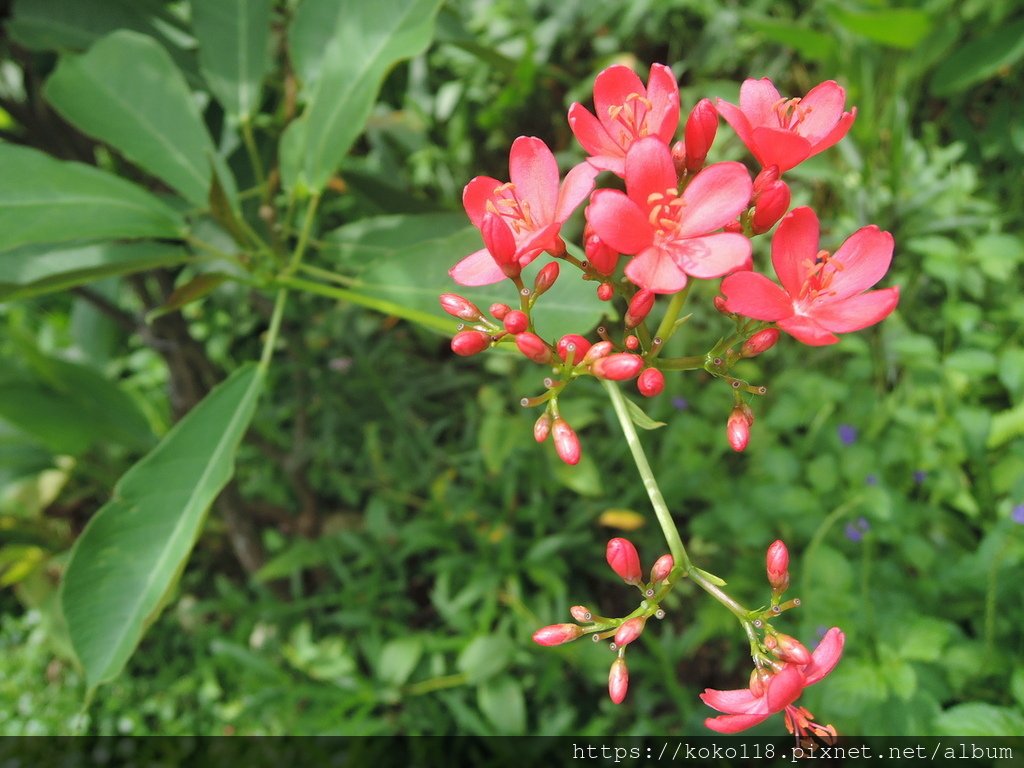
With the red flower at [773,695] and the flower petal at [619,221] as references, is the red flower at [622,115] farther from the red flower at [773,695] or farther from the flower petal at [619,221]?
the red flower at [773,695]

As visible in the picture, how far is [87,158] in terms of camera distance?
1.76 m

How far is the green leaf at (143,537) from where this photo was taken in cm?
108

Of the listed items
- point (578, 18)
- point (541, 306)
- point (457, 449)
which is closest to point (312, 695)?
point (457, 449)

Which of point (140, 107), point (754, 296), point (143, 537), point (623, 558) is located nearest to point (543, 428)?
point (623, 558)

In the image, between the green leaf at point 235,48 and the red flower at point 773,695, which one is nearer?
the red flower at point 773,695

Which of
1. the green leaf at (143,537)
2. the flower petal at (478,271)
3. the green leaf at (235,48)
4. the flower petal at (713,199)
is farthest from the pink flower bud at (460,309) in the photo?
the green leaf at (235,48)

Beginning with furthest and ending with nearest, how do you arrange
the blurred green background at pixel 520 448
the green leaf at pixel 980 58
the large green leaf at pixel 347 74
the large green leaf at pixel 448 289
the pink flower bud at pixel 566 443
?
the green leaf at pixel 980 58 < the blurred green background at pixel 520 448 < the large green leaf at pixel 347 74 < the large green leaf at pixel 448 289 < the pink flower bud at pixel 566 443

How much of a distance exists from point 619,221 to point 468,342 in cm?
22

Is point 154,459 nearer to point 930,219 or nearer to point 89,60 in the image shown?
point 89,60

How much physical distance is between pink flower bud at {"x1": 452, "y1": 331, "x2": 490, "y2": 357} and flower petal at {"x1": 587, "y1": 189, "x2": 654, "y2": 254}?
0.19m

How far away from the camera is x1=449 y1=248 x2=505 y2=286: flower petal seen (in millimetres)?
842

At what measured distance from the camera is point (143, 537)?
3.75 ft

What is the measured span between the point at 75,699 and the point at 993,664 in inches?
97.8

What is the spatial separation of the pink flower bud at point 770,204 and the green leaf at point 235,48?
101cm
